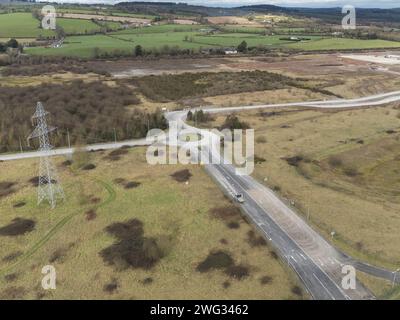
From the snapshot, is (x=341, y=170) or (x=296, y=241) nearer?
(x=296, y=241)

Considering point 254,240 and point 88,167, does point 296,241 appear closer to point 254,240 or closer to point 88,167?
point 254,240

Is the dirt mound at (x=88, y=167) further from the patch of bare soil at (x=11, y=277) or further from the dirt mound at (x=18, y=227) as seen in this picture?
the patch of bare soil at (x=11, y=277)

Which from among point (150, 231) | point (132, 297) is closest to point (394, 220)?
point (150, 231)

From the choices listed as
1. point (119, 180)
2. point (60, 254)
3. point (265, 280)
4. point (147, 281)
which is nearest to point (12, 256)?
point (60, 254)

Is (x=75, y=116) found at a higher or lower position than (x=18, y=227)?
higher

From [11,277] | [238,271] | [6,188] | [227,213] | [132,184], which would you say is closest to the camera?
[238,271]
